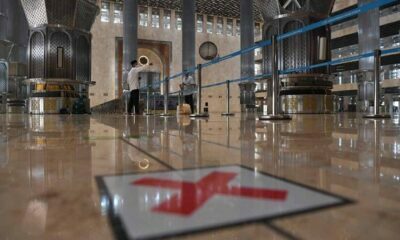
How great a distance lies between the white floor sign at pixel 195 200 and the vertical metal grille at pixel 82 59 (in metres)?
7.13

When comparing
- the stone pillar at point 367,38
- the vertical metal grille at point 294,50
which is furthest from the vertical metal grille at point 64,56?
the stone pillar at point 367,38

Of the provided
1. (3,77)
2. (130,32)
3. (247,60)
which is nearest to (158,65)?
(130,32)

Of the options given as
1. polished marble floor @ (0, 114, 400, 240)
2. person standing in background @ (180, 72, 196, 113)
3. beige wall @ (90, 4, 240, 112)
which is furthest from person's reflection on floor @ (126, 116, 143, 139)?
beige wall @ (90, 4, 240, 112)

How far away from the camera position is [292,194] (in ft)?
1.80

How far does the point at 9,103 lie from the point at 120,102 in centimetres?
337

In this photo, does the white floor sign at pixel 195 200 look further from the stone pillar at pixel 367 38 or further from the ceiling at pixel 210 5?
the ceiling at pixel 210 5

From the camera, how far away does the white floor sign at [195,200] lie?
41 cm

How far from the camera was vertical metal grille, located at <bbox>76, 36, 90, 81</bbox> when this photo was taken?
727 centimetres

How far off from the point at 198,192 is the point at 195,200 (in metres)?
0.05

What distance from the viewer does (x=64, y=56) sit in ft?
23.2

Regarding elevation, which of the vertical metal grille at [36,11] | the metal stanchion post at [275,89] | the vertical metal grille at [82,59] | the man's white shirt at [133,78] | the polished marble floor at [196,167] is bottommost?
the polished marble floor at [196,167]

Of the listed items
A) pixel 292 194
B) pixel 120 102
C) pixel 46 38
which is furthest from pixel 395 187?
pixel 120 102

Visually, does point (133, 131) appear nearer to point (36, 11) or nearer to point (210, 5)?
point (36, 11)

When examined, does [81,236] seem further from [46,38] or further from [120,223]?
[46,38]
